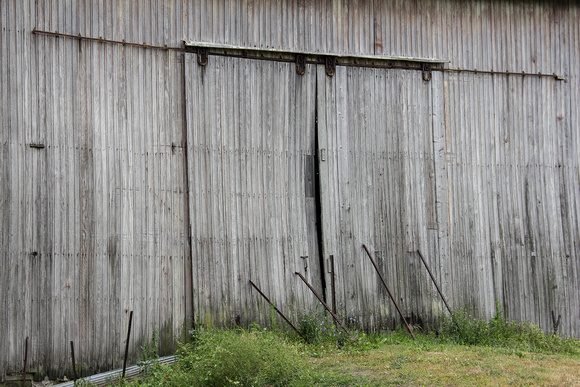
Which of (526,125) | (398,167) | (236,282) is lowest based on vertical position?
(236,282)

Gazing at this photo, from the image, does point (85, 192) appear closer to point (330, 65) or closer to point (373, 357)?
point (330, 65)

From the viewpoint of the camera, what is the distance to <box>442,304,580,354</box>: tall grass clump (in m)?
9.58

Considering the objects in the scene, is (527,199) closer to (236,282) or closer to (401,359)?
(401,359)

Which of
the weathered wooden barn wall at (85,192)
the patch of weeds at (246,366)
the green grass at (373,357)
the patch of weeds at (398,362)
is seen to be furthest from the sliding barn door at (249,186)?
the patch of weeds at (398,362)

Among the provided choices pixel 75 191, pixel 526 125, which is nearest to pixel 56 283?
pixel 75 191

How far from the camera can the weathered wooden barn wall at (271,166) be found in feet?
27.1

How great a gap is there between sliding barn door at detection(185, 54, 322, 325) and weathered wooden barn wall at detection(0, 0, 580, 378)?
0.11 ft

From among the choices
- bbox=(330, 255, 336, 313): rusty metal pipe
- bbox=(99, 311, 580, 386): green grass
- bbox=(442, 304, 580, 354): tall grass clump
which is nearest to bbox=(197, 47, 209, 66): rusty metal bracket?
bbox=(330, 255, 336, 313): rusty metal pipe

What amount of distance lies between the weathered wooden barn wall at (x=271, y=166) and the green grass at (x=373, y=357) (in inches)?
21.4

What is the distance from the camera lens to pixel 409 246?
1022 cm

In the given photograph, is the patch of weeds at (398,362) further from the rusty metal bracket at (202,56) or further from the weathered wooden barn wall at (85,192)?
the rusty metal bracket at (202,56)

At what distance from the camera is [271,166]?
9.54 m

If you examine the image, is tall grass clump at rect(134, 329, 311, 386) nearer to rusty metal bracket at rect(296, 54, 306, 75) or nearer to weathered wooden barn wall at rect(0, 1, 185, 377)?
weathered wooden barn wall at rect(0, 1, 185, 377)

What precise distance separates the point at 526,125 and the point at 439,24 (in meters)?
2.62
